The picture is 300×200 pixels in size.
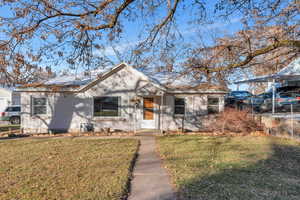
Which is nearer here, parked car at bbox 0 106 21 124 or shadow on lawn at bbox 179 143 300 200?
shadow on lawn at bbox 179 143 300 200

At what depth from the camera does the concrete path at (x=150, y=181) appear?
383 centimetres

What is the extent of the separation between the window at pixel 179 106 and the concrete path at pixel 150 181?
6.69 m

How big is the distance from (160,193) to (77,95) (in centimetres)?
1060

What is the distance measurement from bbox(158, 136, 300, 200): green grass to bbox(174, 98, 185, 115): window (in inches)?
197

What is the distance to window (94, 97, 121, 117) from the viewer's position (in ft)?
42.3

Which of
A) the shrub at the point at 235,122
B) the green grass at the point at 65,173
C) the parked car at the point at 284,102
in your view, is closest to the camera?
the green grass at the point at 65,173

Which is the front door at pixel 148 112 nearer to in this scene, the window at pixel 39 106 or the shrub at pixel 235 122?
the shrub at pixel 235 122

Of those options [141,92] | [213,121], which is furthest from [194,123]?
[141,92]

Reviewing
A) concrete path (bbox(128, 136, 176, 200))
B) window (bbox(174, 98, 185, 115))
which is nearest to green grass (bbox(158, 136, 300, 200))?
concrete path (bbox(128, 136, 176, 200))

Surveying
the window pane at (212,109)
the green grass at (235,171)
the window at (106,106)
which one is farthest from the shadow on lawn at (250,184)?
the window at (106,106)

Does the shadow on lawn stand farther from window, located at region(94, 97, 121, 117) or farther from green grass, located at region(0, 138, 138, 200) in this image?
window, located at region(94, 97, 121, 117)

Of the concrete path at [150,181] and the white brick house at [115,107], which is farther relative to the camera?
the white brick house at [115,107]

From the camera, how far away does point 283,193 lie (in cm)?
394

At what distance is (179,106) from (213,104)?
91.1 inches
